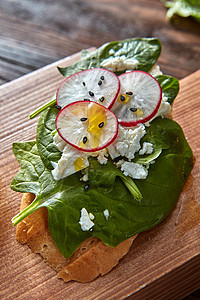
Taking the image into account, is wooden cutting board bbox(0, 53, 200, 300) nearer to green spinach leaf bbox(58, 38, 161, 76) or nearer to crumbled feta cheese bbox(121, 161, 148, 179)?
crumbled feta cheese bbox(121, 161, 148, 179)

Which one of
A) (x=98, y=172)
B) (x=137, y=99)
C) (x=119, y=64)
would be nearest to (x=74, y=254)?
(x=98, y=172)

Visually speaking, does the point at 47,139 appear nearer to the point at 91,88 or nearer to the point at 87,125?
the point at 87,125

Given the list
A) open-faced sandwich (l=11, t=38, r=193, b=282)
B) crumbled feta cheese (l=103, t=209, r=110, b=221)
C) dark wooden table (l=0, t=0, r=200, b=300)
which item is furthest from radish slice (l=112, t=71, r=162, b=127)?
dark wooden table (l=0, t=0, r=200, b=300)

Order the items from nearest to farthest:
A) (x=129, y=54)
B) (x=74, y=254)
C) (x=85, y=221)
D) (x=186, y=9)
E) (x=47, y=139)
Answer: (x=85, y=221), (x=74, y=254), (x=47, y=139), (x=129, y=54), (x=186, y=9)

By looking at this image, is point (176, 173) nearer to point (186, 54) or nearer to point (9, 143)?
point (9, 143)

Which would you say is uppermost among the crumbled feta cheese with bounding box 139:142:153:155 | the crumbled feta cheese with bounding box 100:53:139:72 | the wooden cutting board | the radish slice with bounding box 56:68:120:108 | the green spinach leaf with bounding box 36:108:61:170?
the crumbled feta cheese with bounding box 100:53:139:72
